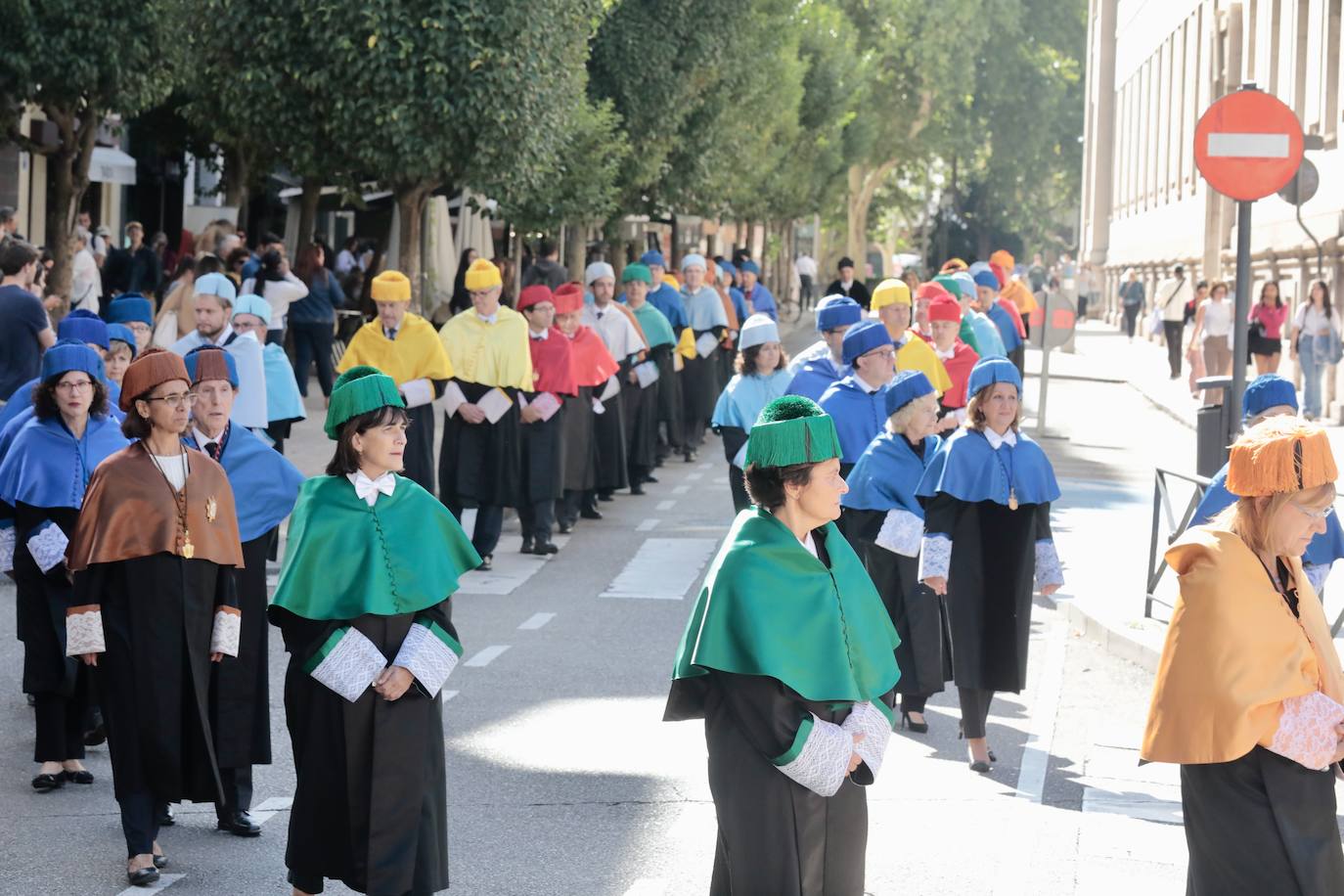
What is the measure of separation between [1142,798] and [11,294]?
733cm

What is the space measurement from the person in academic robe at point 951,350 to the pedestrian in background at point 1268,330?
14907mm

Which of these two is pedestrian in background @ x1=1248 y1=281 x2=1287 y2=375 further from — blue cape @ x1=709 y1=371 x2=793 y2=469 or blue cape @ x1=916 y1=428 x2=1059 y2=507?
blue cape @ x1=916 y1=428 x2=1059 y2=507

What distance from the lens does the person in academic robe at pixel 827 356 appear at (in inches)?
432

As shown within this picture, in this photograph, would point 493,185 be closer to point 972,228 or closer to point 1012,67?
point 972,228

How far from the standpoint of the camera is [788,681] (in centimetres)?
486

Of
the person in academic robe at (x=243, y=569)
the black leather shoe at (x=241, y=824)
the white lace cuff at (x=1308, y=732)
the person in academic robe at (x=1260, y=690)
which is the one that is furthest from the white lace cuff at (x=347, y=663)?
the white lace cuff at (x=1308, y=732)

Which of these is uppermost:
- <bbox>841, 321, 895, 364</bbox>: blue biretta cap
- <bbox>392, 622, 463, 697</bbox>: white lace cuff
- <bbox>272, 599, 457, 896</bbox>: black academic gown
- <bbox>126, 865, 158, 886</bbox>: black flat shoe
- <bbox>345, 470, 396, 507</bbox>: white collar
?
<bbox>841, 321, 895, 364</bbox>: blue biretta cap

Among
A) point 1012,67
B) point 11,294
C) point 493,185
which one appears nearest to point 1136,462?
point 493,185

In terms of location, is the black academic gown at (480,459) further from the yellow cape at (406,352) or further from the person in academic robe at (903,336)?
the person in academic robe at (903,336)

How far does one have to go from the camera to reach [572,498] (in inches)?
639

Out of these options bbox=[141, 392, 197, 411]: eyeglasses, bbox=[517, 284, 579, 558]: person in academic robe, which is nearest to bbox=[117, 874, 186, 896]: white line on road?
bbox=[141, 392, 197, 411]: eyeglasses

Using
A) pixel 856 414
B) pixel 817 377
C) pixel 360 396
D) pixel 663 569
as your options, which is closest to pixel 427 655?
pixel 360 396

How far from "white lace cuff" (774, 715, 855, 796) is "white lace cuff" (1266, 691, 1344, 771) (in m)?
1.00

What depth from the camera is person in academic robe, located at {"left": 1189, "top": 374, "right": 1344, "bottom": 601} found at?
734 centimetres
